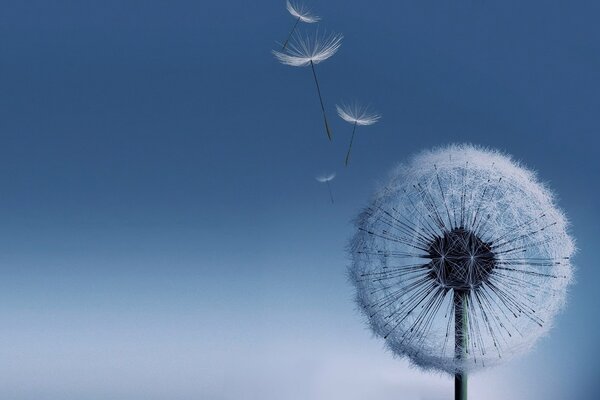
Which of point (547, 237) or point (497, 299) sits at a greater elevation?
point (547, 237)

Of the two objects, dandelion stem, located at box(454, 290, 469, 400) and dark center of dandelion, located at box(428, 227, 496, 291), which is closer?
dark center of dandelion, located at box(428, 227, 496, 291)

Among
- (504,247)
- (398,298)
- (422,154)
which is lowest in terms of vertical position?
(398,298)

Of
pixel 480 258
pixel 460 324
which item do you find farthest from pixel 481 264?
pixel 460 324

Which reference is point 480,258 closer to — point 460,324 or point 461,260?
point 461,260

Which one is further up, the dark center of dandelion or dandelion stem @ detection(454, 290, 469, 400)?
the dark center of dandelion

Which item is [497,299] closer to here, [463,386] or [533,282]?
[533,282]

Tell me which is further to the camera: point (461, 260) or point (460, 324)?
point (460, 324)

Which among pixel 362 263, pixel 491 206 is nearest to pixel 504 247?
pixel 491 206
